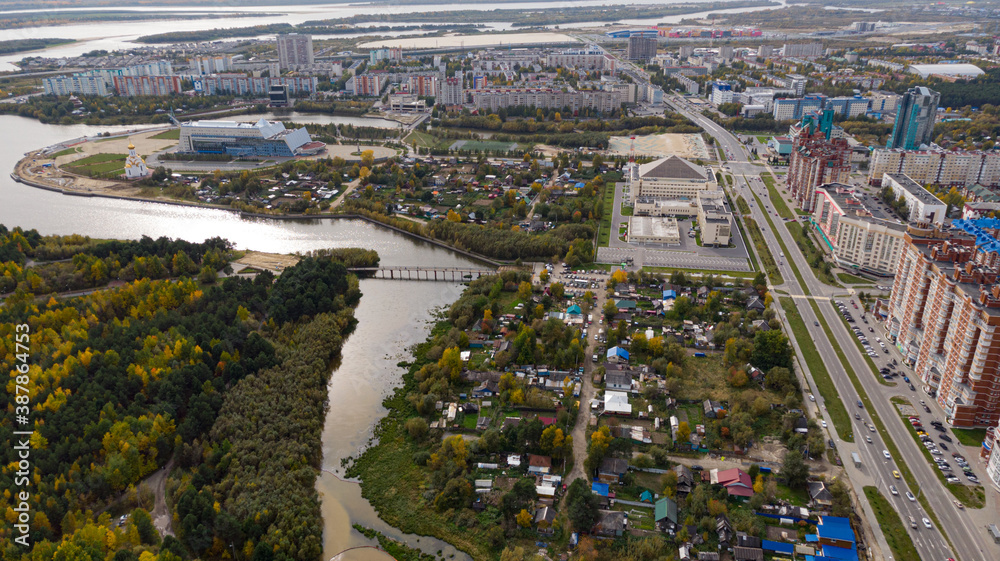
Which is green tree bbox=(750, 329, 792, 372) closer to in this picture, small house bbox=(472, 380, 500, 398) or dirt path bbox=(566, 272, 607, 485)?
dirt path bbox=(566, 272, 607, 485)

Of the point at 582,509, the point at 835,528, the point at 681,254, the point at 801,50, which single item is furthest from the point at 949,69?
the point at 582,509

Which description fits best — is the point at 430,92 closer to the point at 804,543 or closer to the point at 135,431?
the point at 135,431

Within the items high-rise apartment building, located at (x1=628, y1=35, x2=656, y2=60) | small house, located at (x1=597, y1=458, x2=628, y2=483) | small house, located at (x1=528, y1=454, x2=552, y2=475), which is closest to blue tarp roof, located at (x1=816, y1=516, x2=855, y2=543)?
small house, located at (x1=597, y1=458, x2=628, y2=483)

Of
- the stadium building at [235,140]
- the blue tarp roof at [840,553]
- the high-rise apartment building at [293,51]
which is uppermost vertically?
the high-rise apartment building at [293,51]

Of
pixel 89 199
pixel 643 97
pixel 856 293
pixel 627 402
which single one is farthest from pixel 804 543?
pixel 643 97

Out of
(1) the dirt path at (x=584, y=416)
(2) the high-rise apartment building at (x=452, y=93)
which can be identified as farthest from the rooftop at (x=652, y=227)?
(2) the high-rise apartment building at (x=452, y=93)

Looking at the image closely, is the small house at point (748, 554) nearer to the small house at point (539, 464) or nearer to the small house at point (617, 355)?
the small house at point (539, 464)
